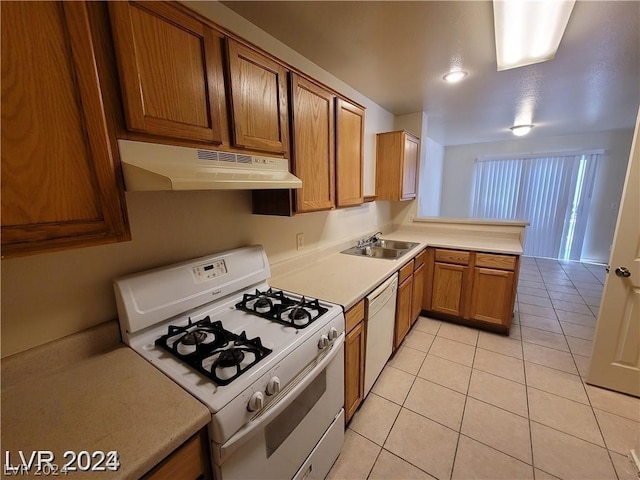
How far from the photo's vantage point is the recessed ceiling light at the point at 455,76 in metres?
2.11

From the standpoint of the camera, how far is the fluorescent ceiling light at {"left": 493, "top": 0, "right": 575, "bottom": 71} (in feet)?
4.35

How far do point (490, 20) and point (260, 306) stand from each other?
6.54 feet

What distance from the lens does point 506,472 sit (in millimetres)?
1379

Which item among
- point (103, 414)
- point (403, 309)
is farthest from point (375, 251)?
point (103, 414)

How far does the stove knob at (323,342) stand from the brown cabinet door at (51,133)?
858 millimetres

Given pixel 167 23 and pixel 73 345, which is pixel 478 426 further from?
pixel 167 23

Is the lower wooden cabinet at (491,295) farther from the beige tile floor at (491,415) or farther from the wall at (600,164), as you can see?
the wall at (600,164)

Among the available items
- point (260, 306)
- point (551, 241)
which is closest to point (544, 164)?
point (551, 241)

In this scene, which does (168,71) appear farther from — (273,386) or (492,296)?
(492,296)

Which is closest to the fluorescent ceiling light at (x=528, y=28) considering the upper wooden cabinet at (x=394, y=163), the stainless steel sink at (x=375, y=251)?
the upper wooden cabinet at (x=394, y=163)

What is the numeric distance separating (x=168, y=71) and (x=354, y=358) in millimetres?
1608

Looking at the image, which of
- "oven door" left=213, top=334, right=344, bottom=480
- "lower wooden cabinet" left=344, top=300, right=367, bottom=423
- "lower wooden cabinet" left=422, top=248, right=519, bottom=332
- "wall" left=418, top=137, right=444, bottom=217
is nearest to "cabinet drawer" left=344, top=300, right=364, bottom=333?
"lower wooden cabinet" left=344, top=300, right=367, bottom=423

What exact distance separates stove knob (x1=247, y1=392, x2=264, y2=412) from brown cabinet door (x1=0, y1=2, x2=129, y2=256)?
2.16 feet

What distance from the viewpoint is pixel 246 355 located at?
96 cm
